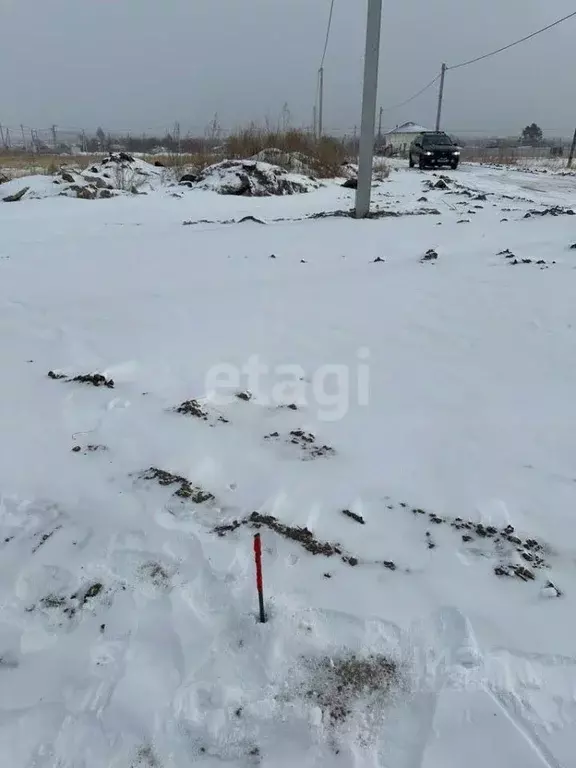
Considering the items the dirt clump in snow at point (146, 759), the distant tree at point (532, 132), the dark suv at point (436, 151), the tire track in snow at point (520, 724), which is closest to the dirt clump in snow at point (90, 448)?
the dirt clump in snow at point (146, 759)

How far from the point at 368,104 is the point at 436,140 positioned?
12276mm

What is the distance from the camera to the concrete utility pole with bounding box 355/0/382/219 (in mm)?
7320

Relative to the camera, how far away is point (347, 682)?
4.91ft

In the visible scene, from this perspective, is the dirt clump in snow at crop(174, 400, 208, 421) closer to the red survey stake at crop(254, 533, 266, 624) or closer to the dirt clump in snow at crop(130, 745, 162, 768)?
the red survey stake at crop(254, 533, 266, 624)

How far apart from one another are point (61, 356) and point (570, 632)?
3.05m

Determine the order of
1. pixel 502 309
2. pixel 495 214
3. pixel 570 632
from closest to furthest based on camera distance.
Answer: pixel 570 632 < pixel 502 309 < pixel 495 214

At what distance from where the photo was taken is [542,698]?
1423mm

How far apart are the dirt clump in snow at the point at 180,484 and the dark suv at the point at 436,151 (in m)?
18.7

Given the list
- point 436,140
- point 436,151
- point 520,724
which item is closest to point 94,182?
point 520,724

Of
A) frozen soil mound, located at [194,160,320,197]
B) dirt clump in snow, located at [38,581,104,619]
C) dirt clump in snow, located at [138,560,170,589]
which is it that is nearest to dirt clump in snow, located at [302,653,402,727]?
dirt clump in snow, located at [138,560,170,589]

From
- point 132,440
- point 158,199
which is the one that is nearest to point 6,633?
point 132,440

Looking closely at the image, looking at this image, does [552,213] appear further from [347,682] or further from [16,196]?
[16,196]

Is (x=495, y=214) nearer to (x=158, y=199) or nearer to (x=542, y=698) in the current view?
(x=158, y=199)

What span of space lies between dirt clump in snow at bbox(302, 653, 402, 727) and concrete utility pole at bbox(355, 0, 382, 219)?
7.23 m
